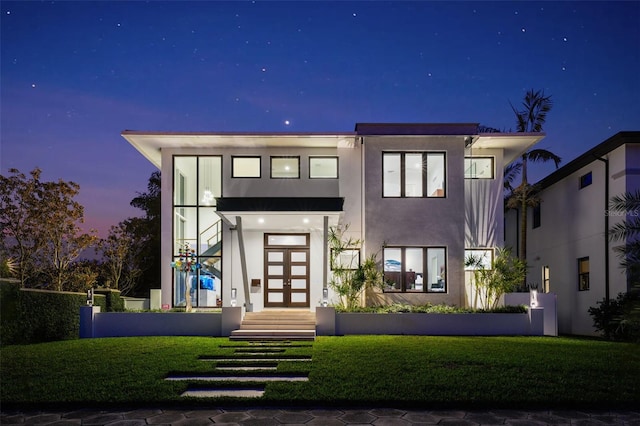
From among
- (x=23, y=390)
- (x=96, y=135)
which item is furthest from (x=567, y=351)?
(x=96, y=135)

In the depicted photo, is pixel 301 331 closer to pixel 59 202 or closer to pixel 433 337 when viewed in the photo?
pixel 433 337

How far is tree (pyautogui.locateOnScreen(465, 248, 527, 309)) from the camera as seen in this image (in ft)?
53.1

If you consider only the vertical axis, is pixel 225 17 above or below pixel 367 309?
above

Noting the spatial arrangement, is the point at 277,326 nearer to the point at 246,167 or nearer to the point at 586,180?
the point at 246,167

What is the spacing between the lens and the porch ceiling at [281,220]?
50.4ft

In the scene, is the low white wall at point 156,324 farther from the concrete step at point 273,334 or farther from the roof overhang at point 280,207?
the roof overhang at point 280,207

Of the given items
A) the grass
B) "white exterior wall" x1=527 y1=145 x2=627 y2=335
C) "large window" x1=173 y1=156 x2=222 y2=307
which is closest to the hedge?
the grass

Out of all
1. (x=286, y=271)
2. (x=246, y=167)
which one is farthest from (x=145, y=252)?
(x=286, y=271)

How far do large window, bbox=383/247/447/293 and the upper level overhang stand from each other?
13.7ft

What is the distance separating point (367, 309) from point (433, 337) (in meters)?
2.30

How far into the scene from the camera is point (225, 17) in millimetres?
11195

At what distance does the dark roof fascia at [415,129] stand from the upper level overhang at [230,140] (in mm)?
556

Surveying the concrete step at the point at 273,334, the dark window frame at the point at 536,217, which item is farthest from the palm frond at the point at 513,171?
the concrete step at the point at 273,334

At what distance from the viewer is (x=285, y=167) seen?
1803 cm
